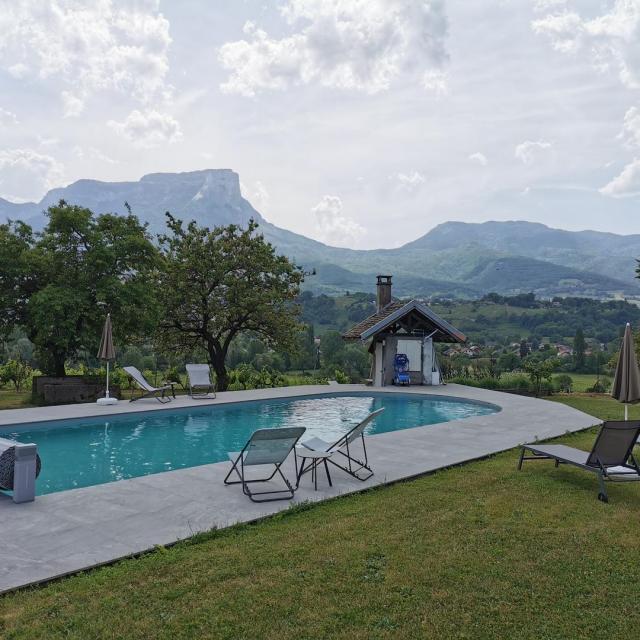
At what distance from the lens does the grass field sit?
3.60 m

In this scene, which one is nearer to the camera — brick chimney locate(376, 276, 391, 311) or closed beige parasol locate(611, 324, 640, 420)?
closed beige parasol locate(611, 324, 640, 420)

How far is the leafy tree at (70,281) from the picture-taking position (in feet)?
46.5

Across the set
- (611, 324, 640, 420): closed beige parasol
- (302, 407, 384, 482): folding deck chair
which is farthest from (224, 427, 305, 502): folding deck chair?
(611, 324, 640, 420): closed beige parasol

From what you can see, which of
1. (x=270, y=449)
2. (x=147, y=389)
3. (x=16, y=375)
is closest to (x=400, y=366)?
(x=147, y=389)

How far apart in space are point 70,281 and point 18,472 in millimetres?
9694

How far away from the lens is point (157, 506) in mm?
6164

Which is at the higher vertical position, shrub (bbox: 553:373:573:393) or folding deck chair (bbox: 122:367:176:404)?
folding deck chair (bbox: 122:367:176:404)

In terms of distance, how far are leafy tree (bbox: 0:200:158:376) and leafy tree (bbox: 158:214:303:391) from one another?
3.26 metres

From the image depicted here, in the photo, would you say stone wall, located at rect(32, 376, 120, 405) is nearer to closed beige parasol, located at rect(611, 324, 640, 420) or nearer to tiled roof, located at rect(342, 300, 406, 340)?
tiled roof, located at rect(342, 300, 406, 340)

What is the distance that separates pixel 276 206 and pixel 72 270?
3944 centimetres

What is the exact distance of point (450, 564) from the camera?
449 centimetres

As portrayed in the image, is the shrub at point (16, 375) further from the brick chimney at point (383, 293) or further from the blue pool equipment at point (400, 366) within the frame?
the brick chimney at point (383, 293)

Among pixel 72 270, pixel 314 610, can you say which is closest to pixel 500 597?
pixel 314 610

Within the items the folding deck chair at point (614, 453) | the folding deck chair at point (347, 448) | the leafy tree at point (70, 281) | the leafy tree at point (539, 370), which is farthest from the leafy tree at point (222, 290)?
the folding deck chair at point (614, 453)
